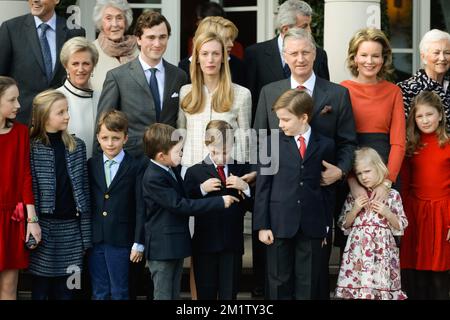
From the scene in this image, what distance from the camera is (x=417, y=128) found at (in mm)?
7406

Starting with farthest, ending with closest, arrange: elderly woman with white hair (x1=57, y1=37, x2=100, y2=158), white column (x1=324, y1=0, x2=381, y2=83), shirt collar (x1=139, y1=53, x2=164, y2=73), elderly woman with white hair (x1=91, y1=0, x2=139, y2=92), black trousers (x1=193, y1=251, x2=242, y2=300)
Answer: white column (x1=324, y1=0, x2=381, y2=83)
elderly woman with white hair (x1=91, y1=0, x2=139, y2=92)
shirt collar (x1=139, y1=53, x2=164, y2=73)
elderly woman with white hair (x1=57, y1=37, x2=100, y2=158)
black trousers (x1=193, y1=251, x2=242, y2=300)

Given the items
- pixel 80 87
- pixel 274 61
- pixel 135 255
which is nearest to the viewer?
pixel 135 255

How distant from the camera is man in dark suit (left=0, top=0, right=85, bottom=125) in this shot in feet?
25.3

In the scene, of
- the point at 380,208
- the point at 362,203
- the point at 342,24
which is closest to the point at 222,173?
the point at 362,203

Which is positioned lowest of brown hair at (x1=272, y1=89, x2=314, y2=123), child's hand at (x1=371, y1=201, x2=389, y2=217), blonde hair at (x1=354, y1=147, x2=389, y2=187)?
child's hand at (x1=371, y1=201, x2=389, y2=217)

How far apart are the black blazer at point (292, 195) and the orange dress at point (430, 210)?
2.79ft

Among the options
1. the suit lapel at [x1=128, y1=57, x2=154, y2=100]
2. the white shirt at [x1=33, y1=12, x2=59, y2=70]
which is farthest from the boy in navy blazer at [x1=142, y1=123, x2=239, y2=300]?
the white shirt at [x1=33, y1=12, x2=59, y2=70]

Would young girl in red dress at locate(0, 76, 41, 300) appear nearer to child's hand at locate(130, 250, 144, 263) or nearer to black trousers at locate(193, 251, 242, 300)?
child's hand at locate(130, 250, 144, 263)

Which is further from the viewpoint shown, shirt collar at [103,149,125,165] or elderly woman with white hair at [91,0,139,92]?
elderly woman with white hair at [91,0,139,92]

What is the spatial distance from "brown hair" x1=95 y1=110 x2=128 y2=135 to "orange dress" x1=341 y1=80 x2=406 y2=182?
59.3 inches

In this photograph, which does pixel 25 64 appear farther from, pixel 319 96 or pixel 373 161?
pixel 373 161

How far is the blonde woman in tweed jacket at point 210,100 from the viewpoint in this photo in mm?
7105

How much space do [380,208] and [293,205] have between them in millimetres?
613
